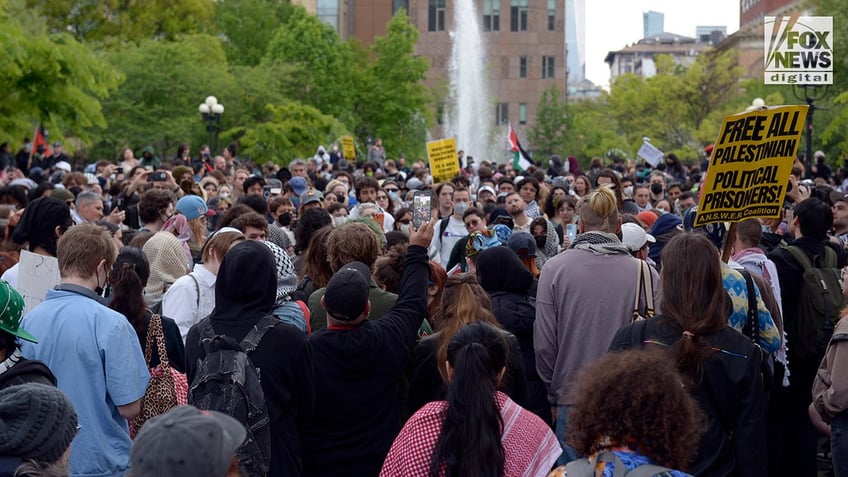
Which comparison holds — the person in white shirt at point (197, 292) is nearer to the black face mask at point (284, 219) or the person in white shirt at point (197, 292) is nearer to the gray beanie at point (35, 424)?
the gray beanie at point (35, 424)

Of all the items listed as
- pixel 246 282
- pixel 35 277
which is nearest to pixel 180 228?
pixel 35 277

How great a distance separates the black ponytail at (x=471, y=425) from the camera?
4629 mm

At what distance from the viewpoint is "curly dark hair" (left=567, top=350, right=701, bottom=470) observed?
372 centimetres

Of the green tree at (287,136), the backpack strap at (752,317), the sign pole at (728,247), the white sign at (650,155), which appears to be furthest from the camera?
the green tree at (287,136)

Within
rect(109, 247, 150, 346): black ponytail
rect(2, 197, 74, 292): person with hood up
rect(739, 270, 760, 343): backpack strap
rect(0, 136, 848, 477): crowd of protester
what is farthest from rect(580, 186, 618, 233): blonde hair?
rect(2, 197, 74, 292): person with hood up

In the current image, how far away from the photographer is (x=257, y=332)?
17.7 ft

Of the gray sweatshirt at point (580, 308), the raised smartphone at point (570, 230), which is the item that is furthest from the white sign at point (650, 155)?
the gray sweatshirt at point (580, 308)

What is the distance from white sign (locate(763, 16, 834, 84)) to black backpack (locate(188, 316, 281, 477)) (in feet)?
54.3

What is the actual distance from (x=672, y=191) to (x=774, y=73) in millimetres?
4456

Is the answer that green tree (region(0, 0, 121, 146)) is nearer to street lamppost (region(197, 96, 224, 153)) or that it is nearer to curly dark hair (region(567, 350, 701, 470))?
street lamppost (region(197, 96, 224, 153))

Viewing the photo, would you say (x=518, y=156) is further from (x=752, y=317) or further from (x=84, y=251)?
(x=84, y=251)

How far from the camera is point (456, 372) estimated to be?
15.7ft

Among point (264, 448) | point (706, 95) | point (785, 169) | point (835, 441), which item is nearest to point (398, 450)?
point (264, 448)

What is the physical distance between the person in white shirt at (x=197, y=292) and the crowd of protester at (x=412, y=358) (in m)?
0.01
